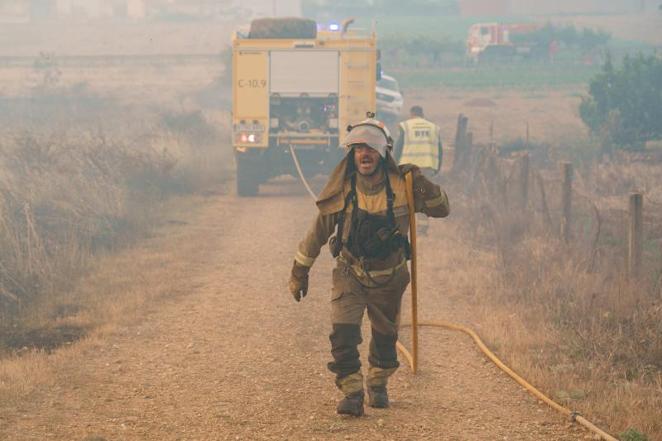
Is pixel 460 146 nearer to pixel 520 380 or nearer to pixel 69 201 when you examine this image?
pixel 69 201

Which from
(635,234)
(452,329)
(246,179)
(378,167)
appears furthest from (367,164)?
(246,179)

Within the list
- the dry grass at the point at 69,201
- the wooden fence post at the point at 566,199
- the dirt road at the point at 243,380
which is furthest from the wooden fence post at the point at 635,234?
the dry grass at the point at 69,201

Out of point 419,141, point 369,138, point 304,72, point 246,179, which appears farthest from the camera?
point 246,179

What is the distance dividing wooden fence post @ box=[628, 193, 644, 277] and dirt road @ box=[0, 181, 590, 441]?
152 centimetres

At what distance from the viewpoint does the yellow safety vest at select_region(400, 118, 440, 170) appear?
14477 millimetres

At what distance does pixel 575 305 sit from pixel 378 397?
3141 millimetres

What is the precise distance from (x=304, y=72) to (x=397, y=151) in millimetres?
4573

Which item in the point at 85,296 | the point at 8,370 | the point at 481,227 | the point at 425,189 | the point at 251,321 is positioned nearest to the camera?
the point at 425,189

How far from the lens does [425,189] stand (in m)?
6.48

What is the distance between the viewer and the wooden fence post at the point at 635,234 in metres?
9.41

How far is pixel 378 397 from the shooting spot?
675 cm

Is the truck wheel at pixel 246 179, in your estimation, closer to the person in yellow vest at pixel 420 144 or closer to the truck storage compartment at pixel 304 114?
the truck storage compartment at pixel 304 114

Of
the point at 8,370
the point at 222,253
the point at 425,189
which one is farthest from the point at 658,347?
the point at 222,253

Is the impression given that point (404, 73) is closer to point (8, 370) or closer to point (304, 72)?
point (304, 72)
